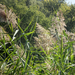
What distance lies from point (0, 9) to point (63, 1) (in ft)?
61.4

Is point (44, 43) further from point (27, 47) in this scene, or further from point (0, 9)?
point (0, 9)

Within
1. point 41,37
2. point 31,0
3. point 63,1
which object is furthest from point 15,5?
point 41,37

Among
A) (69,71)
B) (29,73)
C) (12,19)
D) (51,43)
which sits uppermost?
(12,19)

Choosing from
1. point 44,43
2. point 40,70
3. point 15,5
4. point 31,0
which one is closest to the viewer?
point 40,70

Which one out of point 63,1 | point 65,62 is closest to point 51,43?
point 65,62

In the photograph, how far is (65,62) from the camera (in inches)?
37.0

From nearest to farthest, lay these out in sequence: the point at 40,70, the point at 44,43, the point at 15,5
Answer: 1. the point at 40,70
2. the point at 44,43
3. the point at 15,5

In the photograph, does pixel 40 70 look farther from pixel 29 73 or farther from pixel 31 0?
pixel 31 0

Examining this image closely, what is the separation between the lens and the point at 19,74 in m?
0.75

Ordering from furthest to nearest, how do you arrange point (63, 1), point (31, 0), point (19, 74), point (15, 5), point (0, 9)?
point (63, 1)
point (31, 0)
point (15, 5)
point (19, 74)
point (0, 9)

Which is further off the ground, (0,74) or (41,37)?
(41,37)

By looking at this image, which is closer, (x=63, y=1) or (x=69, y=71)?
(x=69, y=71)

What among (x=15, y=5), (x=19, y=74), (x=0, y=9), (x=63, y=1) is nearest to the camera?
(x=0, y=9)

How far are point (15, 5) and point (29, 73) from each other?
11.5 metres
